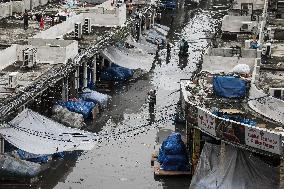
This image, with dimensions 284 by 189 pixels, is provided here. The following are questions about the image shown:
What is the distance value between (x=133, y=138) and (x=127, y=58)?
962 centimetres

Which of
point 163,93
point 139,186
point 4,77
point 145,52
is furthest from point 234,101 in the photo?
point 145,52

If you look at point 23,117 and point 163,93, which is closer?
point 23,117

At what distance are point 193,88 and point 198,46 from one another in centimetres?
2425

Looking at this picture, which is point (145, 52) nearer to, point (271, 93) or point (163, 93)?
point (163, 93)

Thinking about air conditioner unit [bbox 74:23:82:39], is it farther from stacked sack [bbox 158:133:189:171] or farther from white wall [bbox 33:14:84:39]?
stacked sack [bbox 158:133:189:171]

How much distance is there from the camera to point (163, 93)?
36.4 meters

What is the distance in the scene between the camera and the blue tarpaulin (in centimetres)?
2417

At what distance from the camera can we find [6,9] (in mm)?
40125

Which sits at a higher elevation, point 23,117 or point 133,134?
point 23,117

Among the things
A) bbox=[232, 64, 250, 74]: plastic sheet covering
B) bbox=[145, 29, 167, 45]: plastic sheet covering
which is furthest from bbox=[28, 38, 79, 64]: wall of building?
bbox=[145, 29, 167, 45]: plastic sheet covering

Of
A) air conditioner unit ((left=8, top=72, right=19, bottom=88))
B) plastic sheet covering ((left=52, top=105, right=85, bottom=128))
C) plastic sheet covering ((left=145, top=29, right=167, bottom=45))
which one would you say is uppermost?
air conditioner unit ((left=8, top=72, right=19, bottom=88))

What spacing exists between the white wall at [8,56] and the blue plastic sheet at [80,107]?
3008 mm

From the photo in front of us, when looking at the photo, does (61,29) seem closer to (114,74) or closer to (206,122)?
(114,74)

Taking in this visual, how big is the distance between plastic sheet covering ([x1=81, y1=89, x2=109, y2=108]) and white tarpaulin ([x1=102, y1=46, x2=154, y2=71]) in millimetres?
3475
